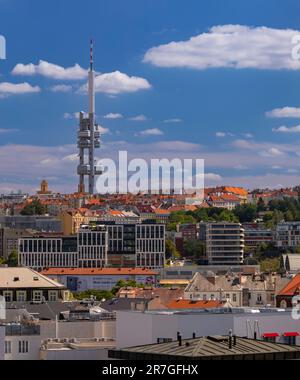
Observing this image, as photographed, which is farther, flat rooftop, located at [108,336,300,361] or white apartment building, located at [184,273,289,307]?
white apartment building, located at [184,273,289,307]

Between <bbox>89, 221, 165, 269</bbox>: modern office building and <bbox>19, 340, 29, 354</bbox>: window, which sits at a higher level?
<bbox>89, 221, 165, 269</bbox>: modern office building

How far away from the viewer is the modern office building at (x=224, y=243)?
7908 cm

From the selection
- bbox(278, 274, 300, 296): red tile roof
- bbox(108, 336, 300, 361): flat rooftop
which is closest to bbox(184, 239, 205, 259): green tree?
bbox(278, 274, 300, 296): red tile roof

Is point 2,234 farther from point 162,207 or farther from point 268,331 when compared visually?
point 268,331

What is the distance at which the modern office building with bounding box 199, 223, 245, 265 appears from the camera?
7908 cm

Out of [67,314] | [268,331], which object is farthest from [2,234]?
[268,331]

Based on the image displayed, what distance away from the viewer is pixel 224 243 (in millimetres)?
80000

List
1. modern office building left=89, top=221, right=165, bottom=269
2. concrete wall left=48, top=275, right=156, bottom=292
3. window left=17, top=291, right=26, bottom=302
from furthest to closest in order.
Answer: modern office building left=89, top=221, right=165, bottom=269 < concrete wall left=48, top=275, right=156, bottom=292 < window left=17, top=291, right=26, bottom=302

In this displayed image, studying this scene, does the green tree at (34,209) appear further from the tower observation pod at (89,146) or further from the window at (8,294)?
the window at (8,294)

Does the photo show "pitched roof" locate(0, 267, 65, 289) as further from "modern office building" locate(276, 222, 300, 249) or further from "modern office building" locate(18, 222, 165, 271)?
"modern office building" locate(276, 222, 300, 249)

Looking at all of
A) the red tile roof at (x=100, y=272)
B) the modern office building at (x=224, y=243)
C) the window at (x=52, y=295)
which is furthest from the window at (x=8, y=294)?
the modern office building at (x=224, y=243)

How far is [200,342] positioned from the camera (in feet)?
43.9
